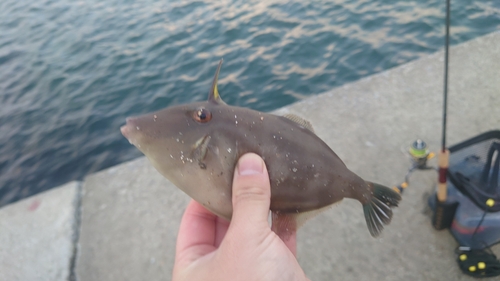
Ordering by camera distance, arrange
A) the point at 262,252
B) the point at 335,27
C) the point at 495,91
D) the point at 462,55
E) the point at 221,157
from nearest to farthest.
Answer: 1. the point at 262,252
2. the point at 221,157
3. the point at 495,91
4. the point at 462,55
5. the point at 335,27

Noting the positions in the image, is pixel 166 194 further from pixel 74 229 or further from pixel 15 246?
pixel 15 246

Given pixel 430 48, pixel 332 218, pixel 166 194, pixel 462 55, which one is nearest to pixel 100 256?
pixel 166 194

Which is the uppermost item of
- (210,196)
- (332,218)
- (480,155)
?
(210,196)

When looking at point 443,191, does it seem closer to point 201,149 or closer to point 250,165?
point 250,165

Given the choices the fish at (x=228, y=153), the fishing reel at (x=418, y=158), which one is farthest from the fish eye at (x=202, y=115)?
the fishing reel at (x=418, y=158)

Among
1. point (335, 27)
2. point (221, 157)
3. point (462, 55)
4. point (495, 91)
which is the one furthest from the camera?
point (335, 27)

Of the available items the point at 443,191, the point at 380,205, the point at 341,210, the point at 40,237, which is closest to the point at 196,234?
the point at 380,205

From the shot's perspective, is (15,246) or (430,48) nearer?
(15,246)
